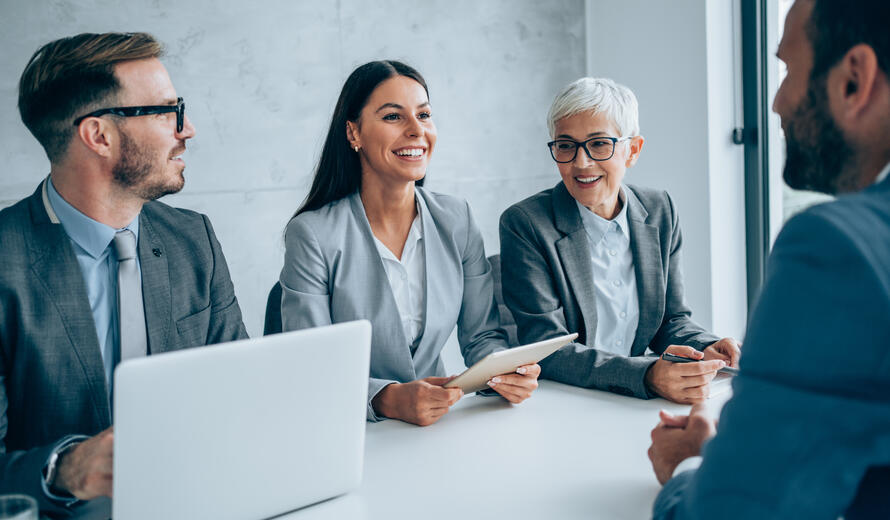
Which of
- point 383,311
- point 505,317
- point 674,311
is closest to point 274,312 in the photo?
point 383,311

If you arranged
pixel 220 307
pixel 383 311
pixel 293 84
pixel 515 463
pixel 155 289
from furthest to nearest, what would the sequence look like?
1. pixel 293 84
2. pixel 383 311
3. pixel 220 307
4. pixel 155 289
5. pixel 515 463

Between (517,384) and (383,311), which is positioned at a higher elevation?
(383,311)

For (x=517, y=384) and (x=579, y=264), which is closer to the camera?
(x=517, y=384)

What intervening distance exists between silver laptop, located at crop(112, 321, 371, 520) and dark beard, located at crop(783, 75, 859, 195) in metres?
0.70

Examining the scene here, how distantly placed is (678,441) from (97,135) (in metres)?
1.46

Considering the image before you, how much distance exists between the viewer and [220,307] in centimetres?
199

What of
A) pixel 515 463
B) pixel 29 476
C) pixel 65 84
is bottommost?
pixel 515 463

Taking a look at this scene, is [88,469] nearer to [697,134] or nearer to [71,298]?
[71,298]

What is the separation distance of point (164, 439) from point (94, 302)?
0.80 m

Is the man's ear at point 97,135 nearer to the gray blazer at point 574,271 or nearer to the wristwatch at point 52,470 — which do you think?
the wristwatch at point 52,470

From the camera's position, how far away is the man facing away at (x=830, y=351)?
2.52ft

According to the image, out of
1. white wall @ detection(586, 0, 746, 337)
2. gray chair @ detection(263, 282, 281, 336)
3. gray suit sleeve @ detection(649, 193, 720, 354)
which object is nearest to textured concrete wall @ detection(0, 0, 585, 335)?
white wall @ detection(586, 0, 746, 337)

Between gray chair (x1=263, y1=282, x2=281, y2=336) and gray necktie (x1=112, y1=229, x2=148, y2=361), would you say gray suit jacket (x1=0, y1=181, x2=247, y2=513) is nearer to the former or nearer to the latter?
gray necktie (x1=112, y1=229, x2=148, y2=361)

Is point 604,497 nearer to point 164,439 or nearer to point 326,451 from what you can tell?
point 326,451
